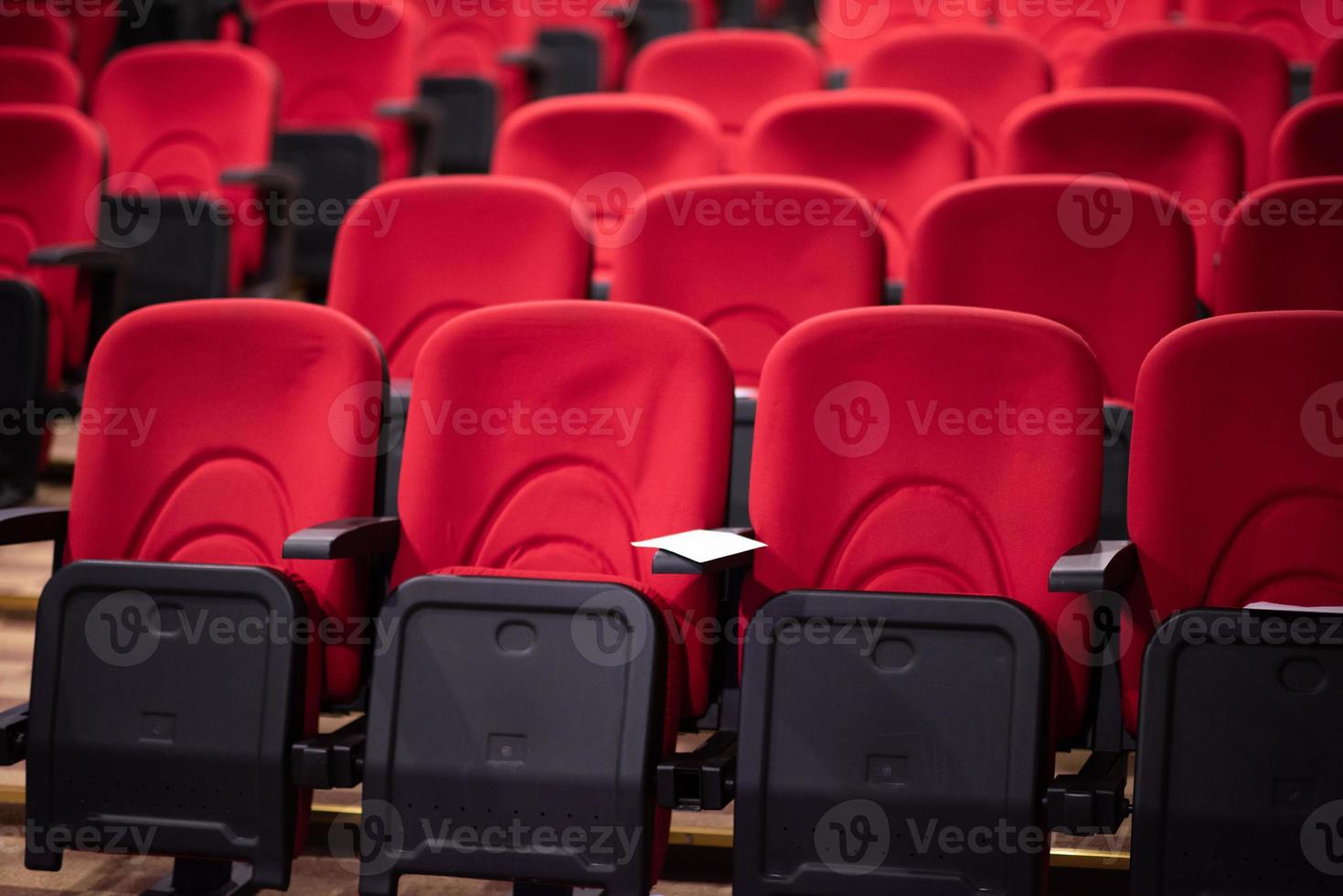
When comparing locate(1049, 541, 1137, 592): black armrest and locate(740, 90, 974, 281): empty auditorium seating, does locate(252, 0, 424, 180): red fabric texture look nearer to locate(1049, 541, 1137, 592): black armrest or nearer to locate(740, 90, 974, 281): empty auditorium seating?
locate(740, 90, 974, 281): empty auditorium seating

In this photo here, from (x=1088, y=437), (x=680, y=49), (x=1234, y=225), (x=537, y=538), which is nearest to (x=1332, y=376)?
(x=1088, y=437)

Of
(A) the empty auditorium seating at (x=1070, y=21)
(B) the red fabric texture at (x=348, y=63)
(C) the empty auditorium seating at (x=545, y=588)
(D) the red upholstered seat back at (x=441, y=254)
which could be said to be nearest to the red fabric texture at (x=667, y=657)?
(C) the empty auditorium seating at (x=545, y=588)

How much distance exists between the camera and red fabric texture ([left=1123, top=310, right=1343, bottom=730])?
0.64 m

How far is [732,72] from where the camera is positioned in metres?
1.41

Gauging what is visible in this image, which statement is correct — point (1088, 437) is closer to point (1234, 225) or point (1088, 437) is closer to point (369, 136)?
point (1234, 225)

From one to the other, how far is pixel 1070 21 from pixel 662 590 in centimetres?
115

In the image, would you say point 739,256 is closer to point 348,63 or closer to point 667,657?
point 667,657

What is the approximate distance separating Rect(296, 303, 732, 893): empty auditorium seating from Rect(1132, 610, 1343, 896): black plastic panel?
201 mm

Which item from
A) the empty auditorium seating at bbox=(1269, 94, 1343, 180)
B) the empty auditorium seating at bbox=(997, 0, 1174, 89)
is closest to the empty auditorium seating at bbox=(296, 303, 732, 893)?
the empty auditorium seating at bbox=(1269, 94, 1343, 180)

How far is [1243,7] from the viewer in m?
1.47

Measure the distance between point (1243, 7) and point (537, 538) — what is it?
1.12m

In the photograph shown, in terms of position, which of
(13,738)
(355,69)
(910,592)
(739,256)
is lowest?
(13,738)
